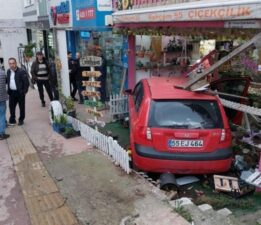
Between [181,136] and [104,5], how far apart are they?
5139 mm

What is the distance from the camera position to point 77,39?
14.5m

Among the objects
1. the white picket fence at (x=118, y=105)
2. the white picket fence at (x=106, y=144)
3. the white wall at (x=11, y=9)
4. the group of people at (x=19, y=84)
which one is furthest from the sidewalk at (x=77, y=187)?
the white wall at (x=11, y=9)

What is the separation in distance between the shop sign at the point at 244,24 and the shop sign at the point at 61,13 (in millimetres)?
6497

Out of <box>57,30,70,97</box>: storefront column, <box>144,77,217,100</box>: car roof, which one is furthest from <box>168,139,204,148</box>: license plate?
<box>57,30,70,97</box>: storefront column

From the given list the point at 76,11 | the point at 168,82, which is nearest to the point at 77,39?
the point at 76,11

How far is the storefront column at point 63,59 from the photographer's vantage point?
31.0 feet

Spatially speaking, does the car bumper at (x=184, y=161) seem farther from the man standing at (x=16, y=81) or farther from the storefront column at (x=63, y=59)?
the man standing at (x=16, y=81)

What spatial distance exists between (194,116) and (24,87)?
517 cm

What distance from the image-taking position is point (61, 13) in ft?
36.5

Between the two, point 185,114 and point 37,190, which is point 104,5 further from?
point 37,190

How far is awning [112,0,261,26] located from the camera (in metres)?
4.61

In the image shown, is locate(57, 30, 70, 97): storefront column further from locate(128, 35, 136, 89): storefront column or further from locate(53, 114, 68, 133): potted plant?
locate(128, 35, 136, 89): storefront column

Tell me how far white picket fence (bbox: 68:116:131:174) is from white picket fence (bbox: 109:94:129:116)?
1308 mm

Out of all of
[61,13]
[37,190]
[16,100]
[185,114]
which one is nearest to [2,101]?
[16,100]
